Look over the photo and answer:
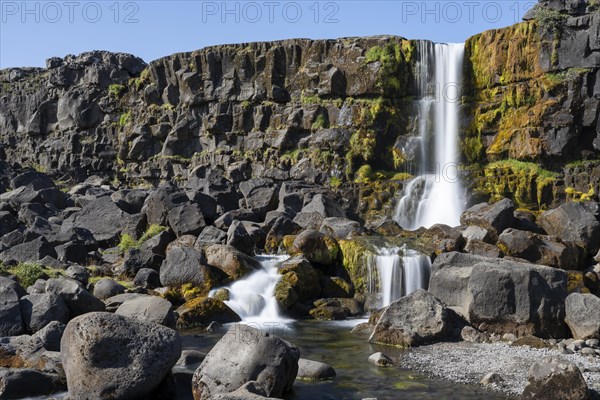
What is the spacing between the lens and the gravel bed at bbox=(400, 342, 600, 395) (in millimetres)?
13423

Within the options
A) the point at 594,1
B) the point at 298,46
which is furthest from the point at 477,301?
the point at 298,46

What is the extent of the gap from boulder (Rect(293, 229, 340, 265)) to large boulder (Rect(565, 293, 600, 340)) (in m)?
9.12

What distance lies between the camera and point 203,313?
19656 millimetres

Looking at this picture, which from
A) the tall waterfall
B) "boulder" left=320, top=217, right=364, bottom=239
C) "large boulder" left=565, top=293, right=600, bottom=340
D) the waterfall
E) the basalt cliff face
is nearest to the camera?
"large boulder" left=565, top=293, right=600, bottom=340

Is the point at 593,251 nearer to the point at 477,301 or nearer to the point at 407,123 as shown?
the point at 477,301

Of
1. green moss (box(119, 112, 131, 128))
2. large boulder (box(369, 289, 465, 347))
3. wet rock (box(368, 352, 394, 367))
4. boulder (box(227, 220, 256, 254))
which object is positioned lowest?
wet rock (box(368, 352, 394, 367))

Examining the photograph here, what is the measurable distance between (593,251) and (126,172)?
37253mm

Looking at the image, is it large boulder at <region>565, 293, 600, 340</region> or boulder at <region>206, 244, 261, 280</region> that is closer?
large boulder at <region>565, 293, 600, 340</region>

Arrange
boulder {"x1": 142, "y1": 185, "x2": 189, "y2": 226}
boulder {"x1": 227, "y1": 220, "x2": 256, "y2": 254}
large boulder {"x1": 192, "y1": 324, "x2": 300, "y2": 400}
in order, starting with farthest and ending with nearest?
boulder {"x1": 142, "y1": 185, "x2": 189, "y2": 226} < boulder {"x1": 227, "y1": 220, "x2": 256, "y2": 254} < large boulder {"x1": 192, "y1": 324, "x2": 300, "y2": 400}

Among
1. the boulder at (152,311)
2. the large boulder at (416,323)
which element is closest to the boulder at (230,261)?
the boulder at (152,311)

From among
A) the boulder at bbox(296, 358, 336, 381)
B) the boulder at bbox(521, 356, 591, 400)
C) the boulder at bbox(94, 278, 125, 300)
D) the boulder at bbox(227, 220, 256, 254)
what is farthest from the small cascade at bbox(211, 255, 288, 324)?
the boulder at bbox(521, 356, 591, 400)

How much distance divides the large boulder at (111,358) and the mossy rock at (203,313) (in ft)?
23.0

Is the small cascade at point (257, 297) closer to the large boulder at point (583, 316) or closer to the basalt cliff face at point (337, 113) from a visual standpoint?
the large boulder at point (583, 316)

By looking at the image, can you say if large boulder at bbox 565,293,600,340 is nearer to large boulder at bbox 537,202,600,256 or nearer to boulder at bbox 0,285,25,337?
large boulder at bbox 537,202,600,256
